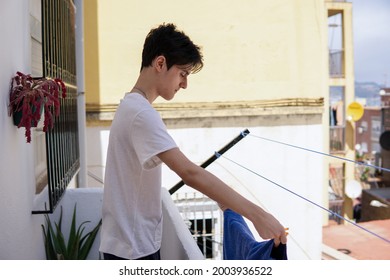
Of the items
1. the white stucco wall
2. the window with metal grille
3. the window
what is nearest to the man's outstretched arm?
the white stucco wall

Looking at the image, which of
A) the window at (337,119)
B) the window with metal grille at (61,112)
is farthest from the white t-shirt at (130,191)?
the window at (337,119)

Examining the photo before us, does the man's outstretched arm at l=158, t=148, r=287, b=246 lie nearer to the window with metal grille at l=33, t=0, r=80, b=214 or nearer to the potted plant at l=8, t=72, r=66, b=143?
the potted plant at l=8, t=72, r=66, b=143

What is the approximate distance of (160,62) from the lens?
1377mm

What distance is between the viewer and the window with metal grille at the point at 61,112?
2379 mm

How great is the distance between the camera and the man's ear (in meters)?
1.38

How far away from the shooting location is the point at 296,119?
639 centimetres

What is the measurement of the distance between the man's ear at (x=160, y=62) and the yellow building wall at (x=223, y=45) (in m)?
4.70

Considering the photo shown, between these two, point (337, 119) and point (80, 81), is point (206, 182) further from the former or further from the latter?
point (337, 119)

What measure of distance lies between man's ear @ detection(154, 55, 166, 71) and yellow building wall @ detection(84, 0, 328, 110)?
4700 millimetres

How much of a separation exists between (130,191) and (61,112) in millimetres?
1756

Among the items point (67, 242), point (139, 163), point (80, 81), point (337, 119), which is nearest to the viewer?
point (139, 163)

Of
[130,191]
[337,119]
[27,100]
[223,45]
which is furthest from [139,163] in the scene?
[337,119]

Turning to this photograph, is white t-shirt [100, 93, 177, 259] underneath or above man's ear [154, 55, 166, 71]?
underneath

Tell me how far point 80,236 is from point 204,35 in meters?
3.80
